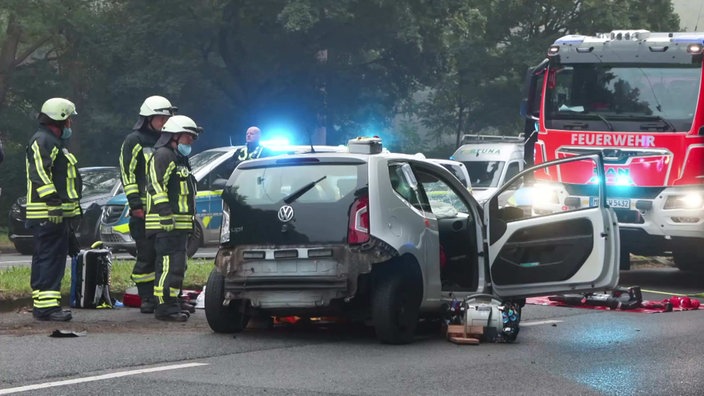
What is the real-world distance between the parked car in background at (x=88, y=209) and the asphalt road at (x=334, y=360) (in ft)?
28.8

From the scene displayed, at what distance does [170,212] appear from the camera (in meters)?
11.8

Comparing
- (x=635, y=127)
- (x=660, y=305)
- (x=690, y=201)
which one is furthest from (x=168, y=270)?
(x=690, y=201)

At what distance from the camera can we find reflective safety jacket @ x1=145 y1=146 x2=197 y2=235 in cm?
1181

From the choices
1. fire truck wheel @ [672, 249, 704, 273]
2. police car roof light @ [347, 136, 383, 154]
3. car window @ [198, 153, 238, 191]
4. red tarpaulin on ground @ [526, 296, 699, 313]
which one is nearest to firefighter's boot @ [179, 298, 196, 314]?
police car roof light @ [347, 136, 383, 154]

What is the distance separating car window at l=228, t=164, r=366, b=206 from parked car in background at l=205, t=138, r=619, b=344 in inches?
0.4

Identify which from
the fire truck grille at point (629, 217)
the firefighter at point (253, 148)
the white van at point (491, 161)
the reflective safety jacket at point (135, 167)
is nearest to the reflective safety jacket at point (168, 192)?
the reflective safety jacket at point (135, 167)

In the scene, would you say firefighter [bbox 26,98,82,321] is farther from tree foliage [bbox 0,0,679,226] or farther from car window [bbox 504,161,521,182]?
tree foliage [bbox 0,0,679,226]

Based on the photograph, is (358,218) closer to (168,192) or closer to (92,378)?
(168,192)

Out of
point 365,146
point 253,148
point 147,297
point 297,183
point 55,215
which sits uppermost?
point 253,148

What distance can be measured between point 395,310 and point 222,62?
2777 centimetres

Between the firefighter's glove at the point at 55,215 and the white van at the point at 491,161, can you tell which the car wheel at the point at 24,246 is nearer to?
the white van at the point at 491,161

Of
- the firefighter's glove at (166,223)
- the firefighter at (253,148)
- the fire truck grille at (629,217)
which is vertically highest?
the firefighter at (253,148)

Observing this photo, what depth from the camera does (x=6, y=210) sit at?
31.9m

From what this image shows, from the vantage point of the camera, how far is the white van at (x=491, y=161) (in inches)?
998
